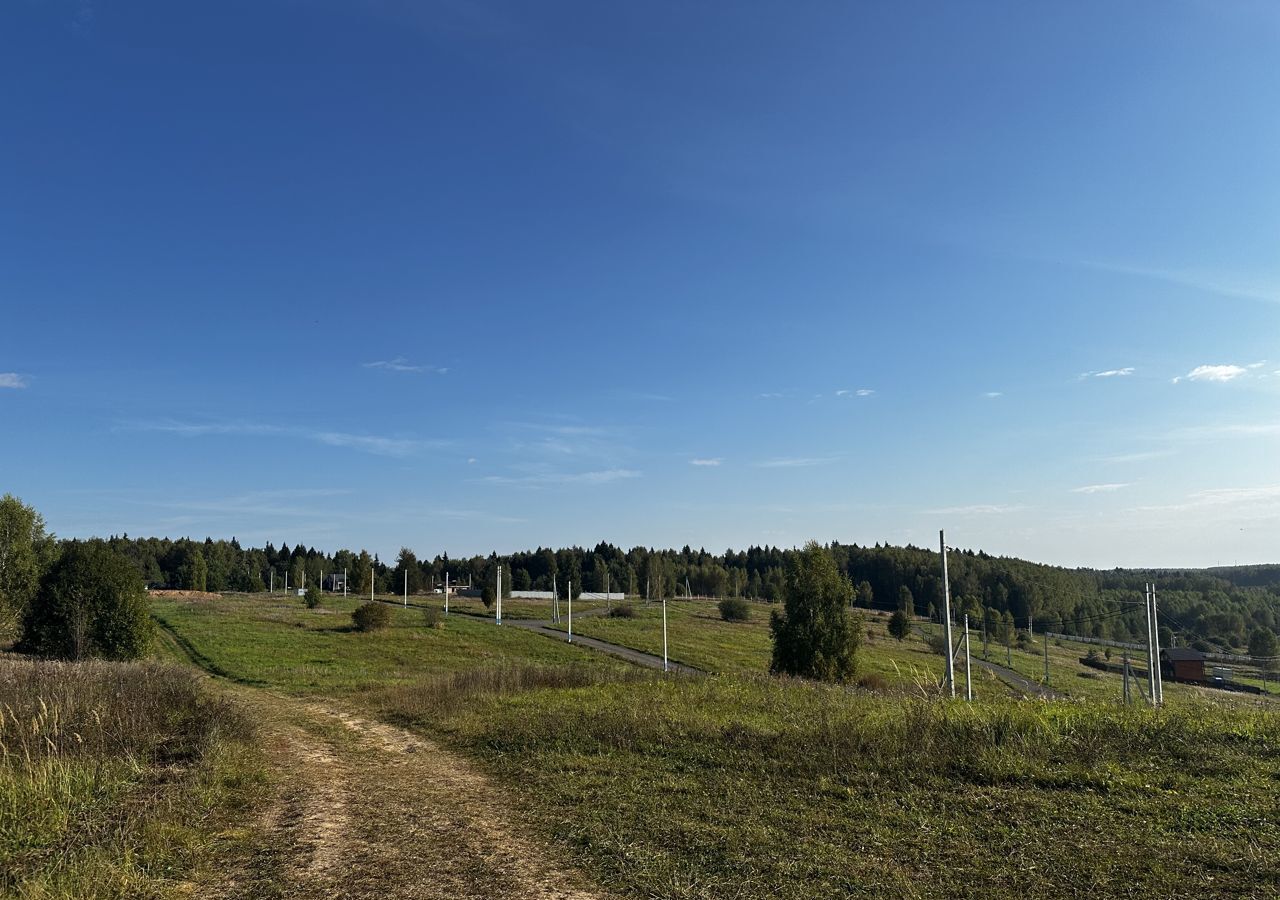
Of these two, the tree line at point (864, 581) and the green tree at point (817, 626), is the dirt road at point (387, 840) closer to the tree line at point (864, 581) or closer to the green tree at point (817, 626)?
the green tree at point (817, 626)

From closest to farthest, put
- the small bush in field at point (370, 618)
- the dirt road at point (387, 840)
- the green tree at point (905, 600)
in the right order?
the dirt road at point (387, 840) → the small bush in field at point (370, 618) → the green tree at point (905, 600)

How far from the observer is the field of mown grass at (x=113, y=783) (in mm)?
6059

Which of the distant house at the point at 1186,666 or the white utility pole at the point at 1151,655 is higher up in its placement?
the white utility pole at the point at 1151,655

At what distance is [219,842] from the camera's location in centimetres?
723

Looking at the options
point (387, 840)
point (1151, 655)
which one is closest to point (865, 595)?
point (1151, 655)

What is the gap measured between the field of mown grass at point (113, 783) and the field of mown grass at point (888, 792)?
128 inches

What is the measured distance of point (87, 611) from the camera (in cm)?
2389

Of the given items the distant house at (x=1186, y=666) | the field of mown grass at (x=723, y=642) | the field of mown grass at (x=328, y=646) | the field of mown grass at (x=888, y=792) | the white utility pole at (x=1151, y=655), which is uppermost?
the field of mown grass at (x=888, y=792)

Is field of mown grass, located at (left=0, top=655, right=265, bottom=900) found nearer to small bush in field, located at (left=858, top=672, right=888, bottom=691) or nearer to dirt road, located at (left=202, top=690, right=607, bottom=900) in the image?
dirt road, located at (left=202, top=690, right=607, bottom=900)

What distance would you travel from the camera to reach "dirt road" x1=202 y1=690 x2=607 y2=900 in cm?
605

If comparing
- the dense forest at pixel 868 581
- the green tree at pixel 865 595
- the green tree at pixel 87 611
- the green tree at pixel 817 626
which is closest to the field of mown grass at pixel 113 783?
the green tree at pixel 87 611

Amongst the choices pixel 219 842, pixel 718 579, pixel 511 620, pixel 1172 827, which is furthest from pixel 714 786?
pixel 718 579

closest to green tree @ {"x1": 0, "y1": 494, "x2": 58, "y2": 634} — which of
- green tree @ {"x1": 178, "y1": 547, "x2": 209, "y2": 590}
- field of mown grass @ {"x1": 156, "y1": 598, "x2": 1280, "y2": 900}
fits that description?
field of mown grass @ {"x1": 156, "y1": 598, "x2": 1280, "y2": 900}

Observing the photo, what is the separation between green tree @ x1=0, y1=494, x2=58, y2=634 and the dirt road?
116 ft
